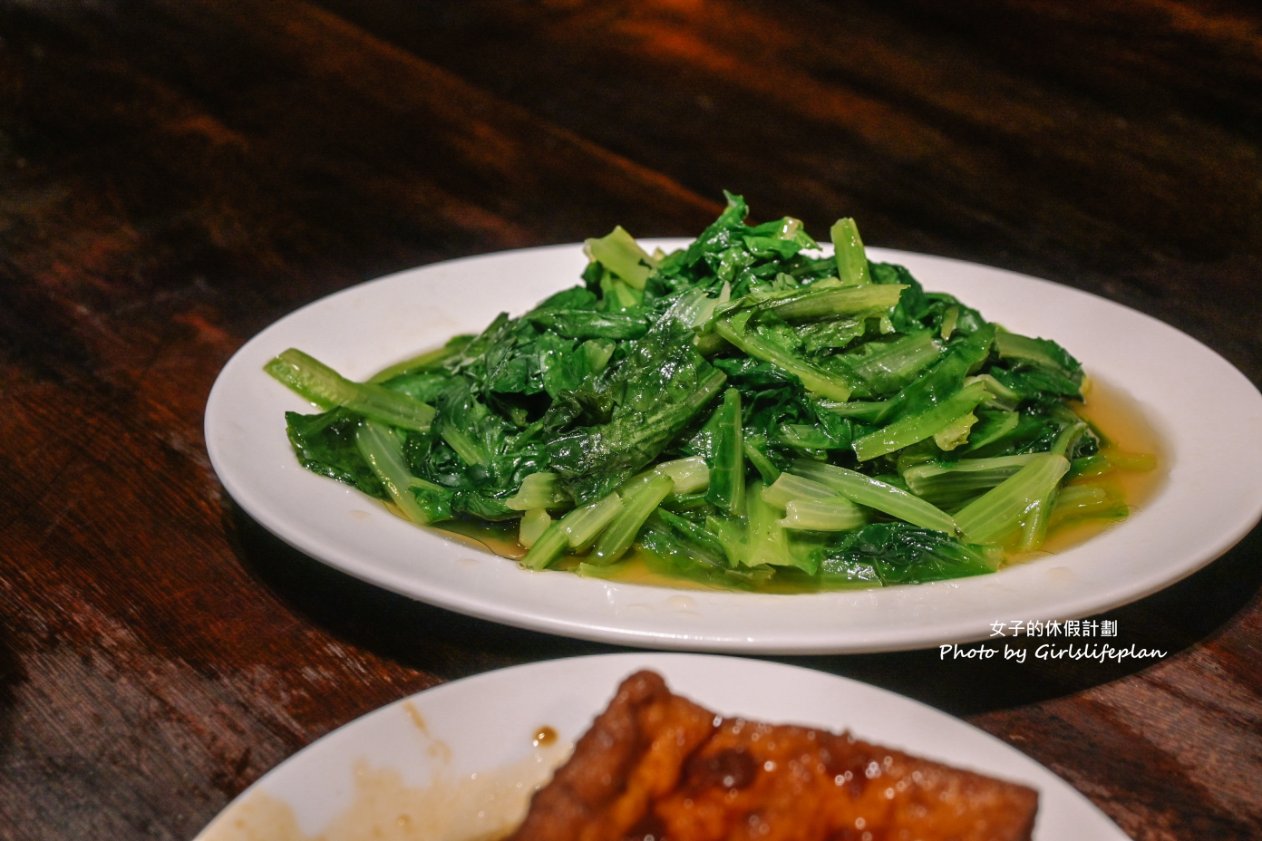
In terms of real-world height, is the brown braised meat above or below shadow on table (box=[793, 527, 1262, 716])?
above

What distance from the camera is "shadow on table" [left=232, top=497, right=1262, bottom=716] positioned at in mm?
2172

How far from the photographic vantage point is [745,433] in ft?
8.93

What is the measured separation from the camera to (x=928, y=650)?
2250 mm

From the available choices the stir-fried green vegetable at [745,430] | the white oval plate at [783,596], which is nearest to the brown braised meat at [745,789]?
the white oval plate at [783,596]

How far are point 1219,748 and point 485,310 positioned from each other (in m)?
2.30

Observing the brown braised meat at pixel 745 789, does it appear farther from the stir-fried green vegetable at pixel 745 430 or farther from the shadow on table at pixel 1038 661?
the stir-fried green vegetable at pixel 745 430

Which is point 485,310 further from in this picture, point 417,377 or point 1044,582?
point 1044,582

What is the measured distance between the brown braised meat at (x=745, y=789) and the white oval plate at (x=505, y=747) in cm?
18

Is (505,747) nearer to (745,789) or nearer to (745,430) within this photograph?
(745,789)

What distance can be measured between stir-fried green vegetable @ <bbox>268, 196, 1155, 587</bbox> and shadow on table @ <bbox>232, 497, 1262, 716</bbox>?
21cm

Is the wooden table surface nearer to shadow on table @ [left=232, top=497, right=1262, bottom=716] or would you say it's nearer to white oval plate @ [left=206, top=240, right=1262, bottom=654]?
shadow on table @ [left=232, top=497, right=1262, bottom=716]

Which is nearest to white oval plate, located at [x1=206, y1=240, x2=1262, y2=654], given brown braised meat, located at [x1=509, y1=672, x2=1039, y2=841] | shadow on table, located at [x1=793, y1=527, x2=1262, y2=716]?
shadow on table, located at [x1=793, y1=527, x2=1262, y2=716]

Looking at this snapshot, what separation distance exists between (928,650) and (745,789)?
0.96m

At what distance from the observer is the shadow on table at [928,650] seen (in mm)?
2172
